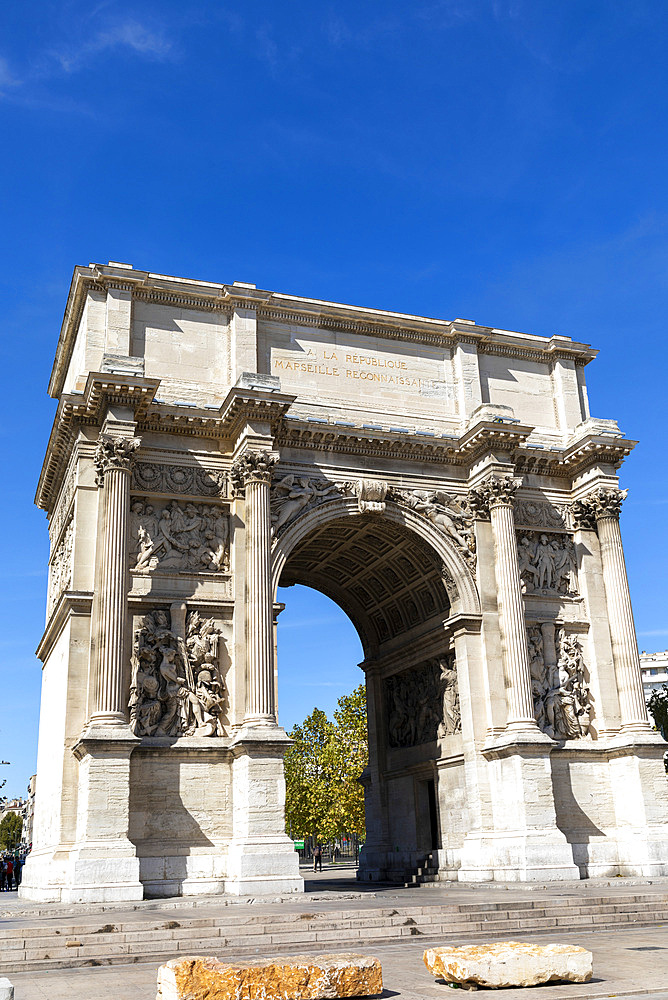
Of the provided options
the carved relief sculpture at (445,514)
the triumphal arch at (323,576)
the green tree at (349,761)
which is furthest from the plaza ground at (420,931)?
the green tree at (349,761)

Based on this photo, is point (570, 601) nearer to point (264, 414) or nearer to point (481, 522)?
point (481, 522)

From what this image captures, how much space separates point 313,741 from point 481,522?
33810mm

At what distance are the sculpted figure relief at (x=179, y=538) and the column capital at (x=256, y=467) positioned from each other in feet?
3.84

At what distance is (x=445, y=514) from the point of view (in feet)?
89.8

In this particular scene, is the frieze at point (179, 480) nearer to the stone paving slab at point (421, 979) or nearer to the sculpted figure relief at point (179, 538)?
the sculpted figure relief at point (179, 538)

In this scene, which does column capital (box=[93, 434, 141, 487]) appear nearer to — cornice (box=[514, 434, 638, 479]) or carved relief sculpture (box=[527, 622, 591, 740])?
cornice (box=[514, 434, 638, 479])

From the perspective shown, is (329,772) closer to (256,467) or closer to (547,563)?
(547,563)

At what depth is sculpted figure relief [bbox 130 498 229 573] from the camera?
23953mm

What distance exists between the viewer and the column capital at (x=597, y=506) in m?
28.2

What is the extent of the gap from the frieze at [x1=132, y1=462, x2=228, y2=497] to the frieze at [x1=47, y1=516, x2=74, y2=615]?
222cm

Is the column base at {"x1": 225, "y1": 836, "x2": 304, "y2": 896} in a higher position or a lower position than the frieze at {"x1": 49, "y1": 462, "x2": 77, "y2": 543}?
lower

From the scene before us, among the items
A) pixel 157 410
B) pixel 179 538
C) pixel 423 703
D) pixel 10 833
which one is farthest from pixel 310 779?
pixel 10 833

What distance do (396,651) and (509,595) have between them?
5930mm

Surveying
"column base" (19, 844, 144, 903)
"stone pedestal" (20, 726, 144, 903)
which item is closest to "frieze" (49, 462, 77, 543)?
"stone pedestal" (20, 726, 144, 903)
